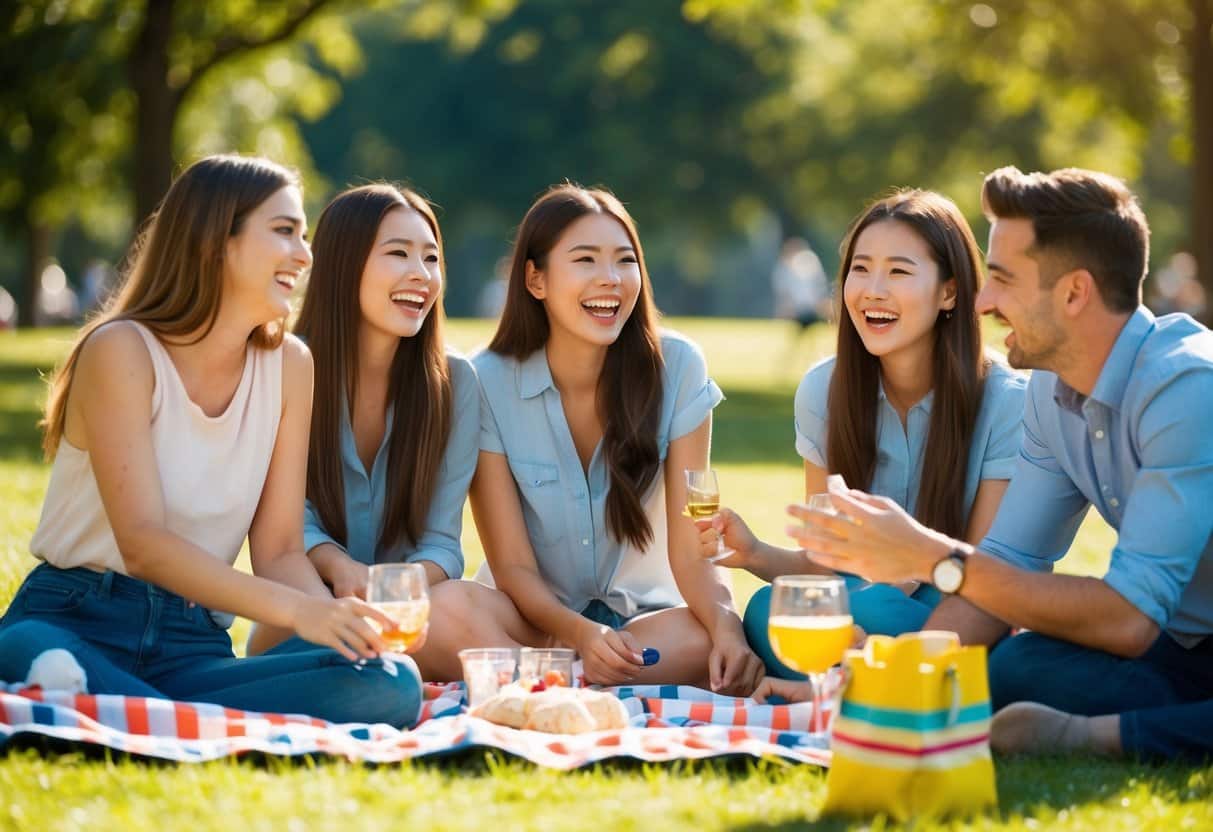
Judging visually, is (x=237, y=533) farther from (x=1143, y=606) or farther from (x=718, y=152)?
(x=718, y=152)

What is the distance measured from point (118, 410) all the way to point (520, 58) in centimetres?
5008

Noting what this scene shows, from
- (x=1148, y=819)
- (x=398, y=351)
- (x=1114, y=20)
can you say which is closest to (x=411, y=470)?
(x=398, y=351)

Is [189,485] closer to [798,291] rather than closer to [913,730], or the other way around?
[913,730]

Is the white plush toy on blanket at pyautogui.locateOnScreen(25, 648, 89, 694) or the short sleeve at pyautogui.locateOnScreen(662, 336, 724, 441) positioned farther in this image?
the short sleeve at pyautogui.locateOnScreen(662, 336, 724, 441)

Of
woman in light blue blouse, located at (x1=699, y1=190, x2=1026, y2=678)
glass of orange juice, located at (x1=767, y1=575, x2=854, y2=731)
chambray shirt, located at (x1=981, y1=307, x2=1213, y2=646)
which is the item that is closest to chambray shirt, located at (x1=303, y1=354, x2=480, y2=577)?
woman in light blue blouse, located at (x1=699, y1=190, x2=1026, y2=678)

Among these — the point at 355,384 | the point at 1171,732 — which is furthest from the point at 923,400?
the point at 355,384

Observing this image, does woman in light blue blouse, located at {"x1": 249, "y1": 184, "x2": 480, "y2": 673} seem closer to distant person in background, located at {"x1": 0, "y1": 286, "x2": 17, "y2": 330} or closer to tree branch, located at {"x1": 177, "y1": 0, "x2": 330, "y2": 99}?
tree branch, located at {"x1": 177, "y1": 0, "x2": 330, "y2": 99}

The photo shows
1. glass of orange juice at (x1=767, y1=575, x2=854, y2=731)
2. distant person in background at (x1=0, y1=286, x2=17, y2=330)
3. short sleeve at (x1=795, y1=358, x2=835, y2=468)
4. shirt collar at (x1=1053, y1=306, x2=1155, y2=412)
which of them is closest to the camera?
glass of orange juice at (x1=767, y1=575, x2=854, y2=731)

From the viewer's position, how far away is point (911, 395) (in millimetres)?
6043

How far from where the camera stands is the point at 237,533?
17.1 ft

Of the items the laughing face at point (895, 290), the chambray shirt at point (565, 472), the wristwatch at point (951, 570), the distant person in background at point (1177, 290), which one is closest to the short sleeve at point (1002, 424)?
the laughing face at point (895, 290)

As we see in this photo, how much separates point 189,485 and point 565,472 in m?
1.64

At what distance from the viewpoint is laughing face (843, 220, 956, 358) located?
579 cm

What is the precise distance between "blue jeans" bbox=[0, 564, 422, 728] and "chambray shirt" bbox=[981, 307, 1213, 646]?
Result: 2.02m
